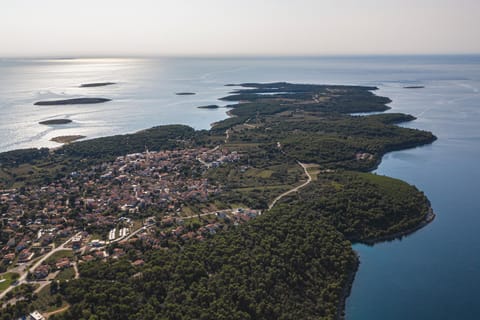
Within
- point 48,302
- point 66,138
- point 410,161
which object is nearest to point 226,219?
point 48,302

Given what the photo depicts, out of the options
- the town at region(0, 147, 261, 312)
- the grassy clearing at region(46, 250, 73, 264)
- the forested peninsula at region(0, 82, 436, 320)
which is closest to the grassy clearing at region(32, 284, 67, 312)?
the forested peninsula at region(0, 82, 436, 320)

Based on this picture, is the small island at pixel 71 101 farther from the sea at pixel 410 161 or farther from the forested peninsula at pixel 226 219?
the forested peninsula at pixel 226 219

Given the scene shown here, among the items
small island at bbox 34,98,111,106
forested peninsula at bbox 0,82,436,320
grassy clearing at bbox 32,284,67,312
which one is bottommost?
grassy clearing at bbox 32,284,67,312

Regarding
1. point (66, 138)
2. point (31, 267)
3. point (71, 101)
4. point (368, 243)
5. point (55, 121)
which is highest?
point (71, 101)

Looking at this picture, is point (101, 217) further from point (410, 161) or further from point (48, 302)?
point (410, 161)

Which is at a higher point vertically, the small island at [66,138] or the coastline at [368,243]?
the small island at [66,138]

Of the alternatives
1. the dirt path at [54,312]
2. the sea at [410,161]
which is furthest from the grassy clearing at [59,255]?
the sea at [410,161]

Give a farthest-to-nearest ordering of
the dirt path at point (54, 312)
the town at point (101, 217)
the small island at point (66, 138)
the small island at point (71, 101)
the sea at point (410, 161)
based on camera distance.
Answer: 1. the small island at point (71, 101)
2. the small island at point (66, 138)
3. the town at point (101, 217)
4. the sea at point (410, 161)
5. the dirt path at point (54, 312)

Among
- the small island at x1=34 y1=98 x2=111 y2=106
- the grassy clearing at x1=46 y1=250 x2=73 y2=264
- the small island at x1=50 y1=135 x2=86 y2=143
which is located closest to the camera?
the grassy clearing at x1=46 y1=250 x2=73 y2=264

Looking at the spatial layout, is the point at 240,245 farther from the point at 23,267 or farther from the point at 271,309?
the point at 23,267

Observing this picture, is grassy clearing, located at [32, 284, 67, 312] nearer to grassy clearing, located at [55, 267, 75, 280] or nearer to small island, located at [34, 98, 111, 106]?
grassy clearing, located at [55, 267, 75, 280]
